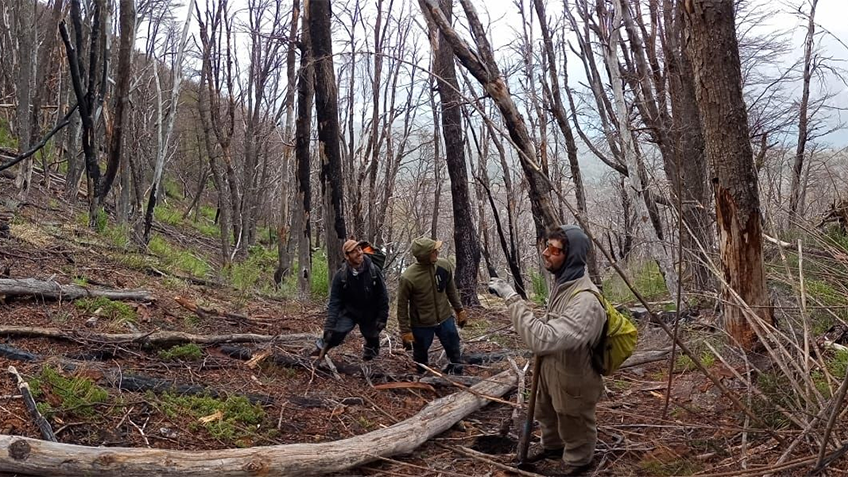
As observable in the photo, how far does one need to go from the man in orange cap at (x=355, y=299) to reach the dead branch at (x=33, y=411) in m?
2.80

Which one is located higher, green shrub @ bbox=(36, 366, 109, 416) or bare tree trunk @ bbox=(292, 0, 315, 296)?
bare tree trunk @ bbox=(292, 0, 315, 296)

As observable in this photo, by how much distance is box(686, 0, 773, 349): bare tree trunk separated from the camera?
4801 millimetres

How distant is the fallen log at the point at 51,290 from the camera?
6262mm

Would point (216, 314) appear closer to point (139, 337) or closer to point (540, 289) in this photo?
point (139, 337)

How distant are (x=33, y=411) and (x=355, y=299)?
129 inches

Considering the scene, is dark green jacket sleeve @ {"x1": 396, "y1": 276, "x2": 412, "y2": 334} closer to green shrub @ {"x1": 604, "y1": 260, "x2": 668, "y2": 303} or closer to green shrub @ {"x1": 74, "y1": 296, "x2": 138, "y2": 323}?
green shrub @ {"x1": 74, "y1": 296, "x2": 138, "y2": 323}

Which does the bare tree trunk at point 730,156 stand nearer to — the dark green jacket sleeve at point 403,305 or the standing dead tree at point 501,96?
the standing dead tree at point 501,96

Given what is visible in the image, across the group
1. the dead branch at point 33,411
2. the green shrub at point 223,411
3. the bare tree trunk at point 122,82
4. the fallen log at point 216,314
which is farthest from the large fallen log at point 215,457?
the bare tree trunk at point 122,82

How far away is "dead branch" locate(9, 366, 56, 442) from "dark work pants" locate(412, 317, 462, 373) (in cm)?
368

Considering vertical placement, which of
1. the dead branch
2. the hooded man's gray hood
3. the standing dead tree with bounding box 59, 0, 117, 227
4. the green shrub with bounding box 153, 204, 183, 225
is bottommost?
the dead branch

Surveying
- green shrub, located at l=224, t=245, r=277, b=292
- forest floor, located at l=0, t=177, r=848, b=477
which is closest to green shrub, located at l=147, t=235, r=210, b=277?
green shrub, located at l=224, t=245, r=277, b=292

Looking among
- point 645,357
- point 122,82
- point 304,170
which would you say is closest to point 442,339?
point 645,357

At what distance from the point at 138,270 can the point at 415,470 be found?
6.31m

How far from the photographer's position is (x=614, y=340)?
3832 millimetres
